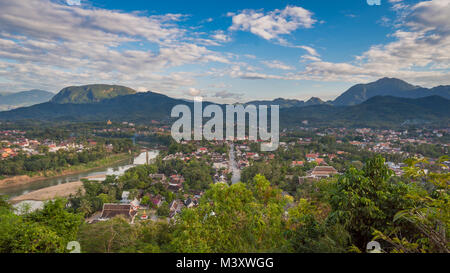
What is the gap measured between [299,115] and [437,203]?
2559 inches

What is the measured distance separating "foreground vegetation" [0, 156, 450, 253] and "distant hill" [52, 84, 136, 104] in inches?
4381

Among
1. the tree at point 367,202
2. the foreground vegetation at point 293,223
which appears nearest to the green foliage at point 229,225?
the foreground vegetation at point 293,223

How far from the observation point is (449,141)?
25.8 m

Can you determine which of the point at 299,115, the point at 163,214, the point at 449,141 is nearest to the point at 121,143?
the point at 163,214

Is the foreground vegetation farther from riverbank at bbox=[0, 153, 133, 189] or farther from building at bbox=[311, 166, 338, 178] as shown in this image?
riverbank at bbox=[0, 153, 133, 189]

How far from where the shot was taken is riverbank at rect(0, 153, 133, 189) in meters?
16.5

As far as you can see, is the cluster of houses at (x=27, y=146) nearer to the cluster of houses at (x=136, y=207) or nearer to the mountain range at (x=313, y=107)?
the cluster of houses at (x=136, y=207)

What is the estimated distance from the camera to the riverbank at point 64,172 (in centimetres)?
1651

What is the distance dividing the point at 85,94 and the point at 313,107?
94902mm

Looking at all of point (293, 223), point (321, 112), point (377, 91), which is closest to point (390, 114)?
point (321, 112)

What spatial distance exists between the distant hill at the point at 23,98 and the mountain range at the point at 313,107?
50376 mm

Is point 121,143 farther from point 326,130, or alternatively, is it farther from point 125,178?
point 326,130

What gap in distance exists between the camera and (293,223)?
3.01 metres

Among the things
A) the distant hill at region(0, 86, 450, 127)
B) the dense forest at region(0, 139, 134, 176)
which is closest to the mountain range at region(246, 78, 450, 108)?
the distant hill at region(0, 86, 450, 127)
